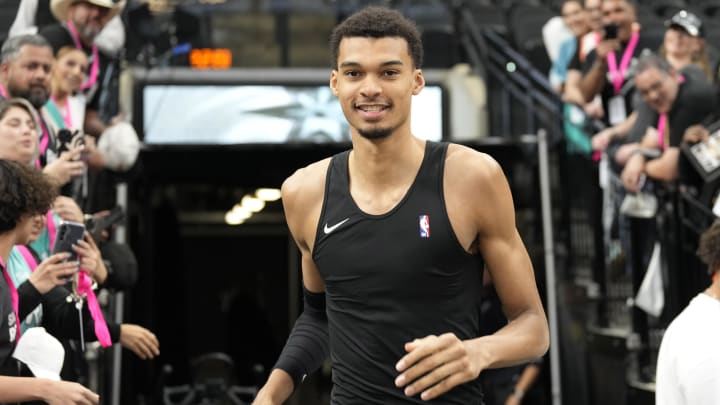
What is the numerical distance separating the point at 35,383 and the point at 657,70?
4.76 metres

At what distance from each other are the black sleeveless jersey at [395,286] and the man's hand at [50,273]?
1.62m

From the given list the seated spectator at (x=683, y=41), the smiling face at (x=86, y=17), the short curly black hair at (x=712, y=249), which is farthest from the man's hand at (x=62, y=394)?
the seated spectator at (x=683, y=41)

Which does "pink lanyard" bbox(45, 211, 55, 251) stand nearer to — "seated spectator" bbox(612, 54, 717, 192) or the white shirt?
the white shirt

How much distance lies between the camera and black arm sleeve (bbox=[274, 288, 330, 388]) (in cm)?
360

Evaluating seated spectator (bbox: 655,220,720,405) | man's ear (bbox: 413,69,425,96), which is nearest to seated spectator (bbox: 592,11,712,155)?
seated spectator (bbox: 655,220,720,405)

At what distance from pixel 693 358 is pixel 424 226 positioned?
5.62 feet

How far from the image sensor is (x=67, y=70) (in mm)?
6406

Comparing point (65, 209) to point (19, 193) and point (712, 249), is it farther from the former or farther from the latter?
point (712, 249)

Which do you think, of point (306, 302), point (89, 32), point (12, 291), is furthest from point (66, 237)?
point (89, 32)

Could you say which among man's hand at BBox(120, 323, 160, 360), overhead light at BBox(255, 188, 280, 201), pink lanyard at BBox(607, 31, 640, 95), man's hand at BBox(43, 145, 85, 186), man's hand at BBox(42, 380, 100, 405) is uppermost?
pink lanyard at BBox(607, 31, 640, 95)

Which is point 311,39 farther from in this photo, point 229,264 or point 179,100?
point 229,264

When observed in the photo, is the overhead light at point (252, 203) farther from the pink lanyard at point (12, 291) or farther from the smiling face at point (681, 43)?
the pink lanyard at point (12, 291)

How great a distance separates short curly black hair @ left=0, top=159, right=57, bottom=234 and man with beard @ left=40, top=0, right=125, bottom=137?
2760mm

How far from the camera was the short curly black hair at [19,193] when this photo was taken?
405 centimetres
